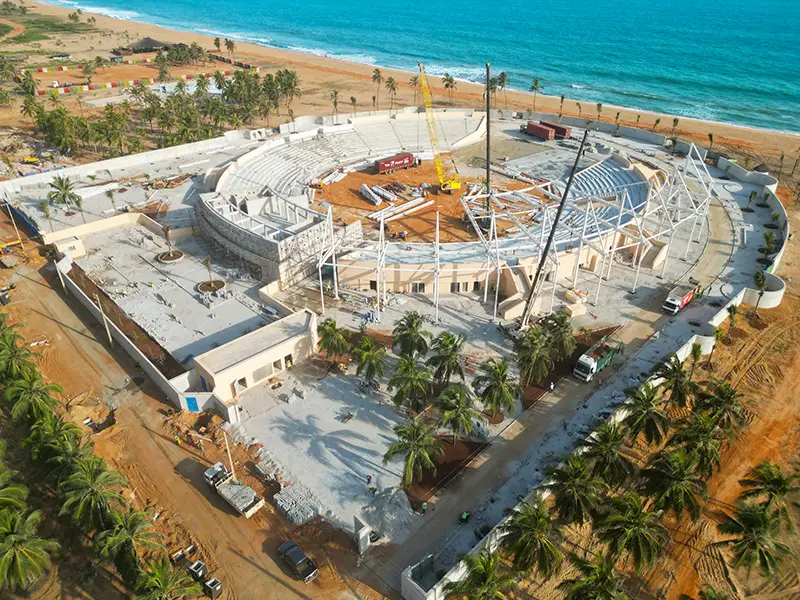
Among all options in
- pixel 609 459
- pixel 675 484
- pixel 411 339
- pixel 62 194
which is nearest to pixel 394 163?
pixel 62 194

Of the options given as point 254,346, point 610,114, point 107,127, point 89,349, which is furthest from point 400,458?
point 610,114

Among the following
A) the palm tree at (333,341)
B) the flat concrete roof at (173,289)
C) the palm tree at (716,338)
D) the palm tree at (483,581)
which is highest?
the palm tree at (483,581)

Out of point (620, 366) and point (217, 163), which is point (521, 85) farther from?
point (620, 366)

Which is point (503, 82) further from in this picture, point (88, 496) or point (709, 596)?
point (88, 496)

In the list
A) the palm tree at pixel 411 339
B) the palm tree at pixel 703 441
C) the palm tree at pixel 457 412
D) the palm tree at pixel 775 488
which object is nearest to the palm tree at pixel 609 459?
the palm tree at pixel 703 441

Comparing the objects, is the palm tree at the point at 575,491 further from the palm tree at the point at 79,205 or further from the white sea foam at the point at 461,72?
the white sea foam at the point at 461,72

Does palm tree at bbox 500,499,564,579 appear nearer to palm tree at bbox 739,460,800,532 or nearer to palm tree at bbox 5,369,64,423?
palm tree at bbox 739,460,800,532
